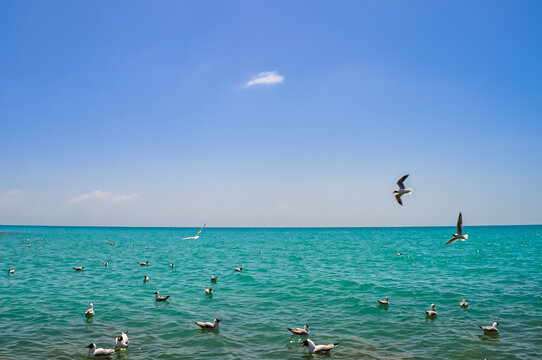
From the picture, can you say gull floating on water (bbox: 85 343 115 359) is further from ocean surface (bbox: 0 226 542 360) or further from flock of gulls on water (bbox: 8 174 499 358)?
ocean surface (bbox: 0 226 542 360)

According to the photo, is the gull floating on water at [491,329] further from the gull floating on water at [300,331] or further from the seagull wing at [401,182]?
the gull floating on water at [300,331]

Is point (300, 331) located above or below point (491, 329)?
Result: below

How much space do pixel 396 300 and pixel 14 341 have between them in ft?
72.2

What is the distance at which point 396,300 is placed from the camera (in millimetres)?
26562

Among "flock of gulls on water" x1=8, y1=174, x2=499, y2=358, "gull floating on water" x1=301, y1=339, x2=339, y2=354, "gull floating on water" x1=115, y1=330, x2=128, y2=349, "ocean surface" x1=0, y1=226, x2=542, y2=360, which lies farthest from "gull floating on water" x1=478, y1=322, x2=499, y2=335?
"gull floating on water" x1=115, y1=330, x2=128, y2=349

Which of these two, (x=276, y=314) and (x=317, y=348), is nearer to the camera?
(x=317, y=348)

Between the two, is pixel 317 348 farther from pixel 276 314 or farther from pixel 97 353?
Result: pixel 97 353

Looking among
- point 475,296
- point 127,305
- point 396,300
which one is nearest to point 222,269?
Answer: point 127,305

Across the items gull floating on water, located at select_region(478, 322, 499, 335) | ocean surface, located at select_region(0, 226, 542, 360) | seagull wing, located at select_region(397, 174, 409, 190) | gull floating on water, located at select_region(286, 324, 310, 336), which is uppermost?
seagull wing, located at select_region(397, 174, 409, 190)

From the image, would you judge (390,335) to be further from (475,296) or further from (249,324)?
(475,296)

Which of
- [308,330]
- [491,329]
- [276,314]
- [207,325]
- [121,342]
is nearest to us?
[121,342]

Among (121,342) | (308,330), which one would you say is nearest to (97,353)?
(121,342)

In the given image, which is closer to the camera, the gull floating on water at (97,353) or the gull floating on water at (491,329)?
the gull floating on water at (97,353)

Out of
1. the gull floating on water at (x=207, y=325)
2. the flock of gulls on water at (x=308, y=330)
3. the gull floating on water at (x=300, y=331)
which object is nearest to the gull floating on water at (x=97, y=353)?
the flock of gulls on water at (x=308, y=330)
